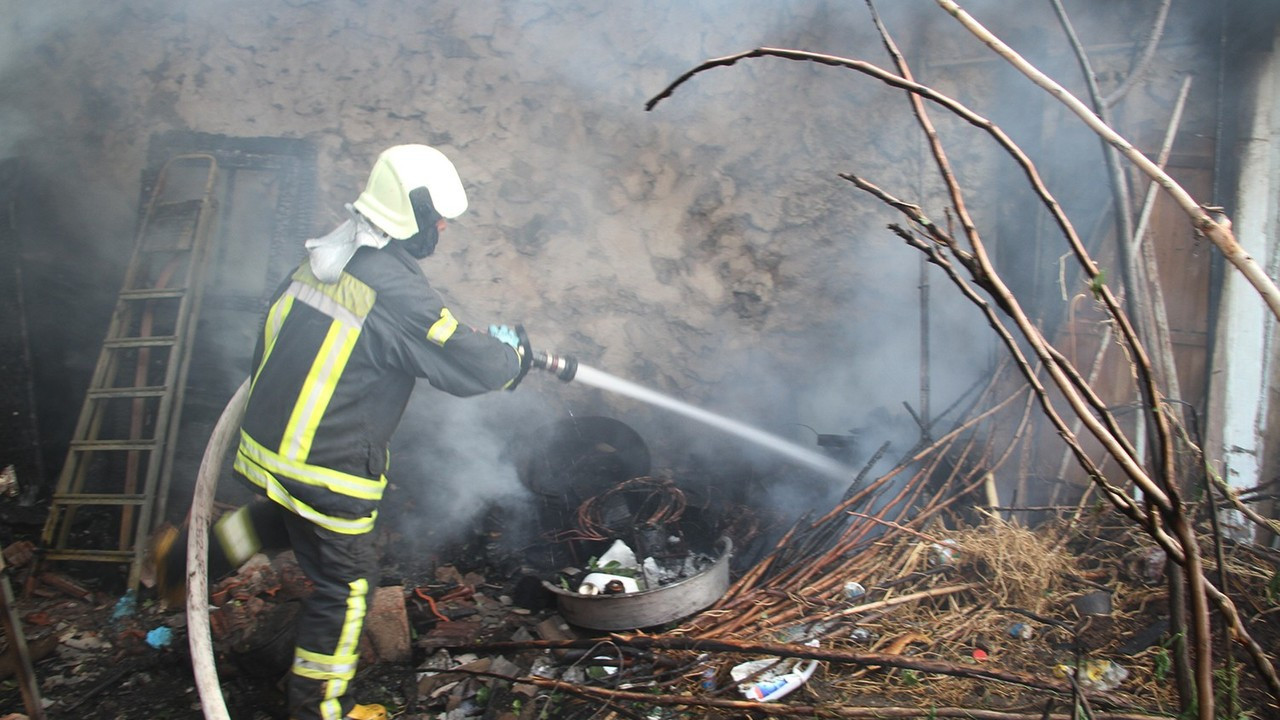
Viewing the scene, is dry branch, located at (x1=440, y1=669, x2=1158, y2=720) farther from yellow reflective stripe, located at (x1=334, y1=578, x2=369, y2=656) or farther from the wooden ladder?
the wooden ladder

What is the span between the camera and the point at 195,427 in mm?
5637

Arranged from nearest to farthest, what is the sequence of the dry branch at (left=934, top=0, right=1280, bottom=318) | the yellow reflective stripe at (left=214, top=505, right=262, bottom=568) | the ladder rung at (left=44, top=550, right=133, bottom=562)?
the dry branch at (left=934, top=0, right=1280, bottom=318)
the yellow reflective stripe at (left=214, top=505, right=262, bottom=568)
the ladder rung at (left=44, top=550, right=133, bottom=562)

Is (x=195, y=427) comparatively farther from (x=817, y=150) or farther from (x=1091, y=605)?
(x=1091, y=605)

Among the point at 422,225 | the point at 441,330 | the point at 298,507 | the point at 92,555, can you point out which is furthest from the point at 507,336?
the point at 92,555

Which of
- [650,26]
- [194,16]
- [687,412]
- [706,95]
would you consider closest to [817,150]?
[706,95]

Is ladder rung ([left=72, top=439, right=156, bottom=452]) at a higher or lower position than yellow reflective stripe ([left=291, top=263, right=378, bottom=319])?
lower

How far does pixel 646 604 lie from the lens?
405 centimetres

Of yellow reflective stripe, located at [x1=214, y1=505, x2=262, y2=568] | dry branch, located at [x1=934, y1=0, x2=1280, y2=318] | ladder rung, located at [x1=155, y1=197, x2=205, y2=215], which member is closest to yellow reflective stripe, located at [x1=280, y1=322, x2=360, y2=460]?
yellow reflective stripe, located at [x1=214, y1=505, x2=262, y2=568]

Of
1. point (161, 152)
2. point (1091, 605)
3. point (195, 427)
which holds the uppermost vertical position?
point (161, 152)

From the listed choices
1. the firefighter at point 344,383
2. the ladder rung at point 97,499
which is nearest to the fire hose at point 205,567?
the firefighter at point 344,383

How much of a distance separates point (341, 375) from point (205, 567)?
47.3 inches

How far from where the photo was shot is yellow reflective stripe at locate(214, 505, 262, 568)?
154 inches

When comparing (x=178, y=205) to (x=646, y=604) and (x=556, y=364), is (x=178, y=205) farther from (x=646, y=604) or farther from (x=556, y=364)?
(x=646, y=604)

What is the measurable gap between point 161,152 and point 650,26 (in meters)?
3.54
